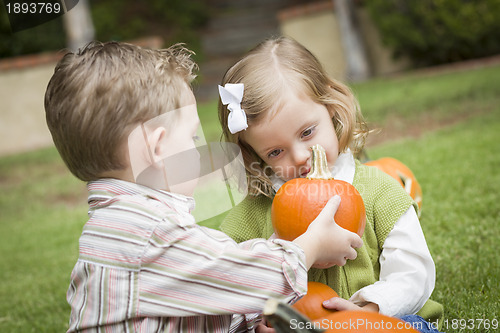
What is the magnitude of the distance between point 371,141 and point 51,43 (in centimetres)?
991

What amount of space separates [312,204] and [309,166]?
0.33m

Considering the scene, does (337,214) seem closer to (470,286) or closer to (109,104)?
(109,104)

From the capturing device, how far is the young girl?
2.13m

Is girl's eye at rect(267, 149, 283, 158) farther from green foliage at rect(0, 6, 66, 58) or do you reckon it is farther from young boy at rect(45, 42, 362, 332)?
green foliage at rect(0, 6, 66, 58)

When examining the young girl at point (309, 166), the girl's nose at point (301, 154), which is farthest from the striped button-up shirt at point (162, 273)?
the girl's nose at point (301, 154)

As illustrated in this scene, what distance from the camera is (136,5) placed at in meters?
18.7

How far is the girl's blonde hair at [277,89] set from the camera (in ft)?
7.63

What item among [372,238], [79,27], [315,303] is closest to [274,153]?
[372,238]

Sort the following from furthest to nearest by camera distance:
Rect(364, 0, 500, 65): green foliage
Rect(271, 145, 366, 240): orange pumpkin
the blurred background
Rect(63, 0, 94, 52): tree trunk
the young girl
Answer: Rect(63, 0, 94, 52): tree trunk < Rect(364, 0, 500, 65): green foliage < the blurred background < the young girl < Rect(271, 145, 366, 240): orange pumpkin

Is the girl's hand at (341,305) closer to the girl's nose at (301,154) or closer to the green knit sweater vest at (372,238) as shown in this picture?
the green knit sweater vest at (372,238)

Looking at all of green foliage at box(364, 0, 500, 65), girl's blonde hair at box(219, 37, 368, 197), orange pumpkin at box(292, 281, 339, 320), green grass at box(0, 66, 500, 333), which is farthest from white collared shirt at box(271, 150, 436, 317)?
green foliage at box(364, 0, 500, 65)

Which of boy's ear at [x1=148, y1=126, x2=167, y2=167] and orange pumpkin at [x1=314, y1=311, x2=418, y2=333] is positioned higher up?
boy's ear at [x1=148, y1=126, x2=167, y2=167]

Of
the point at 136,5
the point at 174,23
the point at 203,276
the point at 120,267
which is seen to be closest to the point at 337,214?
the point at 203,276

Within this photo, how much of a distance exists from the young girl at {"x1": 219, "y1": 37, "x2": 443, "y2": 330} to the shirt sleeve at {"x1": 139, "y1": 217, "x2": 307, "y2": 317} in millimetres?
455
